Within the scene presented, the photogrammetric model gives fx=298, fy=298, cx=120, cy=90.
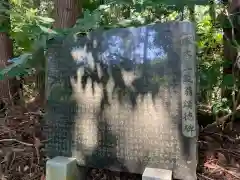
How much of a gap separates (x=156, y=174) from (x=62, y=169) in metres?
0.73

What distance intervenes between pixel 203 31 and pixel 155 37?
122 cm

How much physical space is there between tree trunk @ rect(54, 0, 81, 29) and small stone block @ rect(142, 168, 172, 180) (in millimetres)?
1873

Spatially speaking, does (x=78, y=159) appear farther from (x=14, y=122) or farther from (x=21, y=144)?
(x=14, y=122)

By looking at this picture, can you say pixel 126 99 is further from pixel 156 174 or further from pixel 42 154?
pixel 42 154

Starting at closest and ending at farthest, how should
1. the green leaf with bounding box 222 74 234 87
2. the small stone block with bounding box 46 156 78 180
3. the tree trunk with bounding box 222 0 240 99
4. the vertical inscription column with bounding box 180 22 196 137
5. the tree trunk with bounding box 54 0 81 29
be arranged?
the vertical inscription column with bounding box 180 22 196 137 → the small stone block with bounding box 46 156 78 180 → the green leaf with bounding box 222 74 234 87 → the tree trunk with bounding box 222 0 240 99 → the tree trunk with bounding box 54 0 81 29

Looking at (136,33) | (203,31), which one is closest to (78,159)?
(136,33)

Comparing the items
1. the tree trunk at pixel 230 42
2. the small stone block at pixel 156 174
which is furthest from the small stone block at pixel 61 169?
the tree trunk at pixel 230 42

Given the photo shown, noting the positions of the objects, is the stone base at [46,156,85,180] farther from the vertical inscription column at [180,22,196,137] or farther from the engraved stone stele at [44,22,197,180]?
the vertical inscription column at [180,22,196,137]

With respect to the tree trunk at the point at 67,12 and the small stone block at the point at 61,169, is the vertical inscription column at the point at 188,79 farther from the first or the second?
the tree trunk at the point at 67,12

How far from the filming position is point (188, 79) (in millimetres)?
1995

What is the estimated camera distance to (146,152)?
7.04 ft

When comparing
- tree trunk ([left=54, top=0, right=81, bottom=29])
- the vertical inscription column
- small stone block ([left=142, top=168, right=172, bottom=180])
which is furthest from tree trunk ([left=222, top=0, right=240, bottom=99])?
tree trunk ([left=54, top=0, right=81, bottom=29])

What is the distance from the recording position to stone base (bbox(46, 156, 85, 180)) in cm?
227

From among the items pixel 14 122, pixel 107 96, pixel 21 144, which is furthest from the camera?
pixel 14 122
